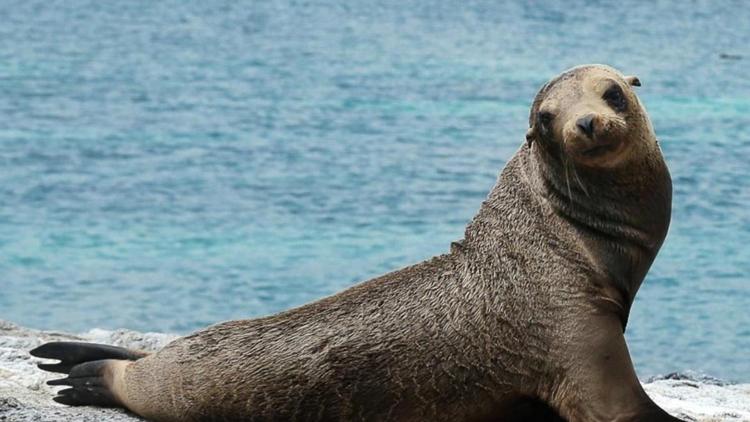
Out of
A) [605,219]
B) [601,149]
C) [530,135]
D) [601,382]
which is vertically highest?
[530,135]

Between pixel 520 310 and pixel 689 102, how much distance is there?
581 inches

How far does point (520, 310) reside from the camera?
14.4 feet

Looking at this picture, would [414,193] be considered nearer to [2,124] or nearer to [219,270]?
[219,270]

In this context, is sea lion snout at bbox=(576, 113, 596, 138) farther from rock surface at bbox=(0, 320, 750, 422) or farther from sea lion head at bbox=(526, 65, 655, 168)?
rock surface at bbox=(0, 320, 750, 422)

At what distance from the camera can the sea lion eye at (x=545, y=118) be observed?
4.49m

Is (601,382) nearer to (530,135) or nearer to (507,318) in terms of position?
(507,318)

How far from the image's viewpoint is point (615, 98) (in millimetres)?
4508

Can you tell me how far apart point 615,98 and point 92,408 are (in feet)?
6.80

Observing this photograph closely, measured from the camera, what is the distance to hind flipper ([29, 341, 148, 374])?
207 inches

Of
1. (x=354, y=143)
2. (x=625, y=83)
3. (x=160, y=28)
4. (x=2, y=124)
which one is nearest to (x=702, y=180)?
(x=354, y=143)

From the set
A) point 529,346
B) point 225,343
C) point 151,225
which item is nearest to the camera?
point 529,346

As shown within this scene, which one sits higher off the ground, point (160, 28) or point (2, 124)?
point (160, 28)

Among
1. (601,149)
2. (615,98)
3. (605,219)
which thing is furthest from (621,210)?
(615,98)

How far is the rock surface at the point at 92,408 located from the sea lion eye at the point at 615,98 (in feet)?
3.97
